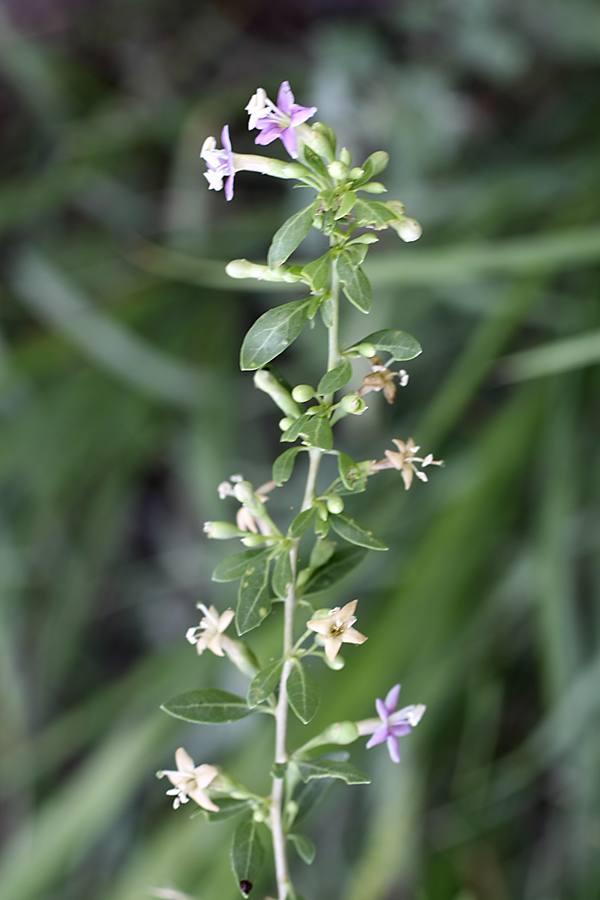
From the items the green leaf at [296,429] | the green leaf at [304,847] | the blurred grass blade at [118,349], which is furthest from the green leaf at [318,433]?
the blurred grass blade at [118,349]

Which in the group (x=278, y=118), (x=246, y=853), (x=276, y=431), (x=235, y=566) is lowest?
(x=246, y=853)

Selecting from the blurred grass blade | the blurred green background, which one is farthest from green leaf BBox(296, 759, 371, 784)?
the blurred grass blade

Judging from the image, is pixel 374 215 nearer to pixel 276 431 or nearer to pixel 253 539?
pixel 253 539

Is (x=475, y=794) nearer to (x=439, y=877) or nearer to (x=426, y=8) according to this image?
(x=439, y=877)

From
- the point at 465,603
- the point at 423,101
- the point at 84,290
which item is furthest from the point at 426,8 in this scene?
the point at 465,603

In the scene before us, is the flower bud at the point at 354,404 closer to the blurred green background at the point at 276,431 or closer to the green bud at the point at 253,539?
the green bud at the point at 253,539

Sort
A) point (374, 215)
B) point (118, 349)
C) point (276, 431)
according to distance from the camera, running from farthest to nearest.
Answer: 1. point (276, 431)
2. point (118, 349)
3. point (374, 215)

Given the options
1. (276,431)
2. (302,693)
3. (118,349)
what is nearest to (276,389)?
(302,693)
